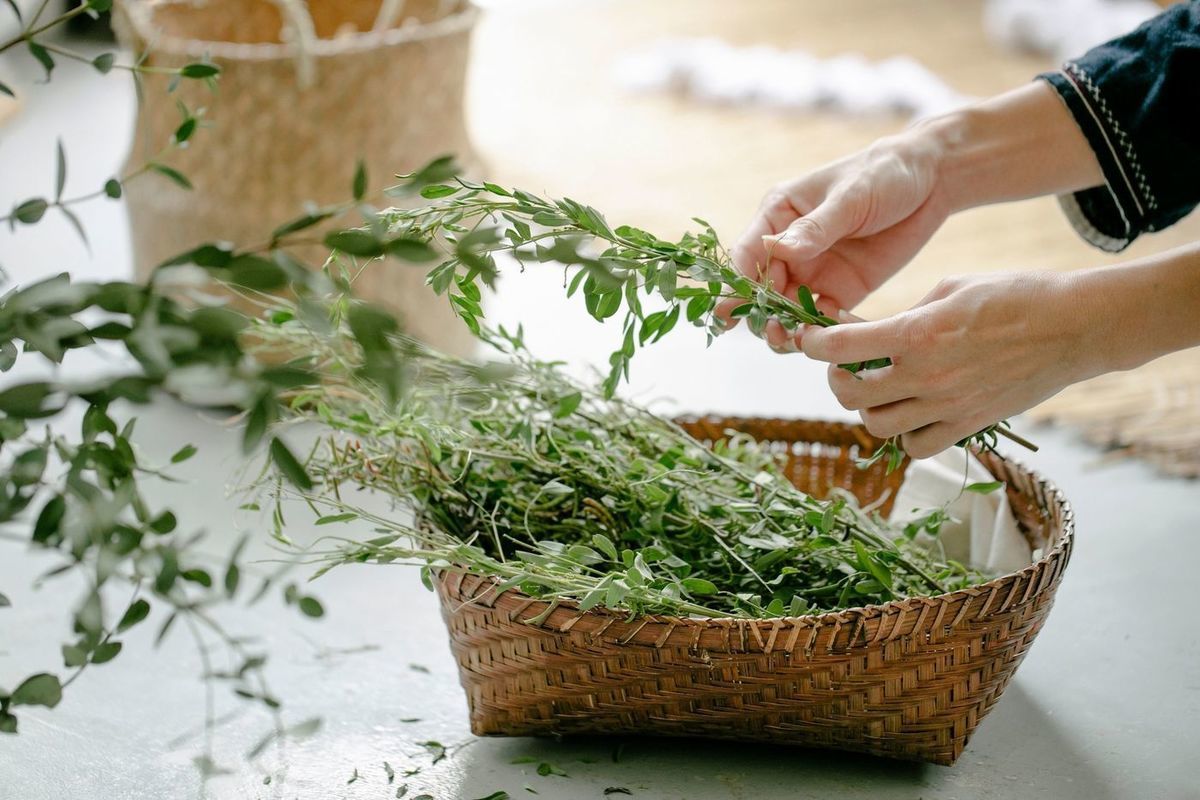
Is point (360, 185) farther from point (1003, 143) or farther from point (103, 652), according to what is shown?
point (1003, 143)

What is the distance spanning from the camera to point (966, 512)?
119 centimetres

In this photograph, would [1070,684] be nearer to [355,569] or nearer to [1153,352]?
[1153,352]

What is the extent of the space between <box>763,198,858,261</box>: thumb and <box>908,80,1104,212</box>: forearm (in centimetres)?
15

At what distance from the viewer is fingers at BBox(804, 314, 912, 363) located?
0.90 meters

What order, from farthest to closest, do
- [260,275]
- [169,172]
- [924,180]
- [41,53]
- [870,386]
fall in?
[924,180], [870,386], [169,172], [41,53], [260,275]

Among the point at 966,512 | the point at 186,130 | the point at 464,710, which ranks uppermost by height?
the point at 186,130

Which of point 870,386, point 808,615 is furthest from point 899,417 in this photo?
point 808,615

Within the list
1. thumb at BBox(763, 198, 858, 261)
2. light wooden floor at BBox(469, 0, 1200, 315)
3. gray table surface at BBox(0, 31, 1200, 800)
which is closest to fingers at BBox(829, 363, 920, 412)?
thumb at BBox(763, 198, 858, 261)

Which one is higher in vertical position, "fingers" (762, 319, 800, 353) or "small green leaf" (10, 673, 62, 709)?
"fingers" (762, 319, 800, 353)

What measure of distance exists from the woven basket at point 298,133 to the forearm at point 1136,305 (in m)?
1.09

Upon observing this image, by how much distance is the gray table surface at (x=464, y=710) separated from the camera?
0.99 m

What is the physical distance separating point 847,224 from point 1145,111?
1.07ft

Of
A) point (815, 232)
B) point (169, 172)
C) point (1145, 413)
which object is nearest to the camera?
point (169, 172)

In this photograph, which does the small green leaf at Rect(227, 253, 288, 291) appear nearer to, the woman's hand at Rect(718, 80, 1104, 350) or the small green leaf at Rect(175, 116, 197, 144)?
the small green leaf at Rect(175, 116, 197, 144)
